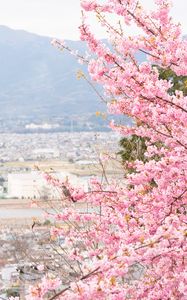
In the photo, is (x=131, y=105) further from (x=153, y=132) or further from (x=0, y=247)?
(x=0, y=247)

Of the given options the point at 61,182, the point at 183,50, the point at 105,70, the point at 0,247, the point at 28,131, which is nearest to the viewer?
the point at 183,50

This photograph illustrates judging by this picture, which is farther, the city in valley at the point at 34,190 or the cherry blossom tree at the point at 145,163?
the city in valley at the point at 34,190

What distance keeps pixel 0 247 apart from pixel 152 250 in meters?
29.7

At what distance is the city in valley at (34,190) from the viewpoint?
7.51 metres

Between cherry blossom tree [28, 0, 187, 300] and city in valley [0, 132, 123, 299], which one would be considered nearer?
cherry blossom tree [28, 0, 187, 300]

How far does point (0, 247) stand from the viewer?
32.0m

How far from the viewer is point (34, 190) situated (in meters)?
21.0

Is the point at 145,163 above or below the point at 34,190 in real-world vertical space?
above

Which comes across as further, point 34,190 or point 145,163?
point 34,190

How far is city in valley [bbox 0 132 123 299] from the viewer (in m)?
7.51

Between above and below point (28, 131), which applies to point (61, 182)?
above

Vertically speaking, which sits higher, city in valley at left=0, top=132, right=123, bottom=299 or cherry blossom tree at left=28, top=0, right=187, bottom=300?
cherry blossom tree at left=28, top=0, right=187, bottom=300

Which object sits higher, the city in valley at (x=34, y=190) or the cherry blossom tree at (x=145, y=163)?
the cherry blossom tree at (x=145, y=163)

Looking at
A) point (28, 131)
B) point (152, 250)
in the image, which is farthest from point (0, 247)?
point (28, 131)
